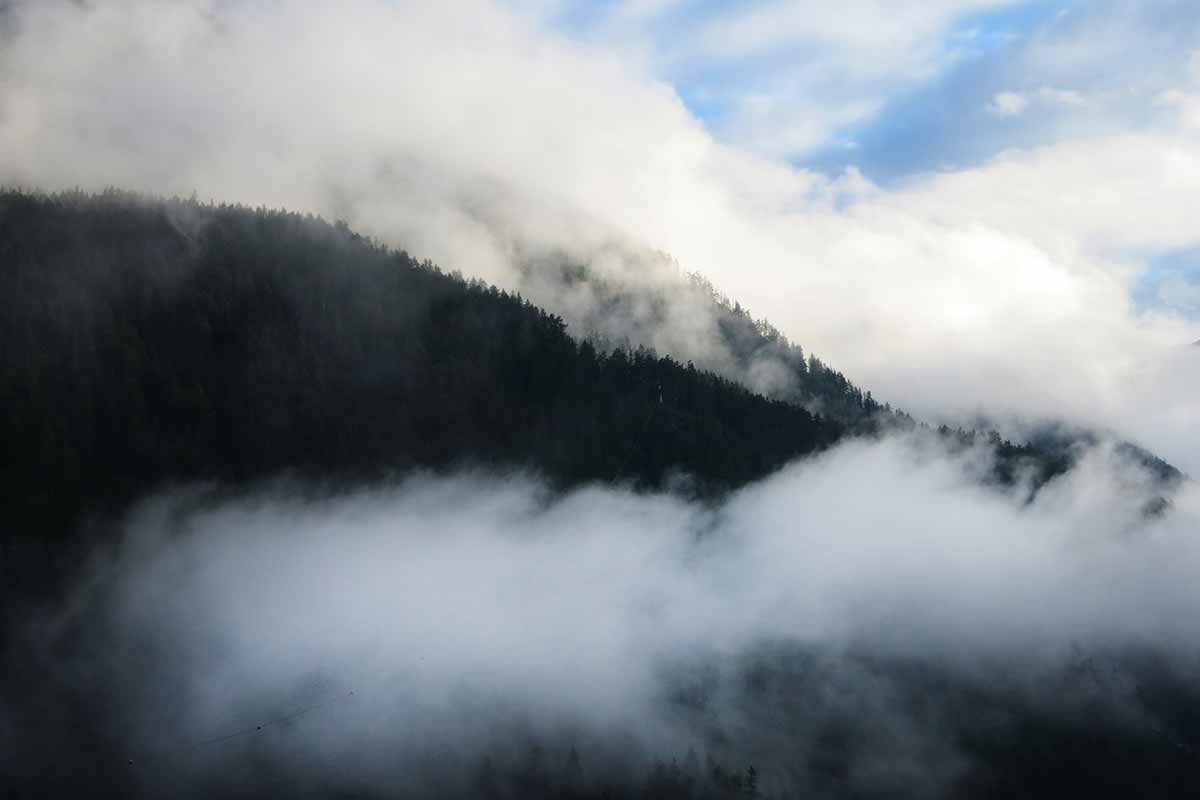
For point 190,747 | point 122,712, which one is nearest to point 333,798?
point 190,747

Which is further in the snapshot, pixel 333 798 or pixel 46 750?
pixel 333 798

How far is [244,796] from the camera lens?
190500 mm

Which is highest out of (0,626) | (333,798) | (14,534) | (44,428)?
(44,428)

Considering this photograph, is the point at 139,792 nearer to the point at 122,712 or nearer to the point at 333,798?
the point at 122,712

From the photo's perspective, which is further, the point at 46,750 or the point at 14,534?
the point at 14,534

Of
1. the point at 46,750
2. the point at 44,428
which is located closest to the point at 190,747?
the point at 46,750

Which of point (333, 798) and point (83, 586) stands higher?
point (83, 586)

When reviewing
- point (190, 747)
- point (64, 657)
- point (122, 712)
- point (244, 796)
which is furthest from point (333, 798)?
point (64, 657)

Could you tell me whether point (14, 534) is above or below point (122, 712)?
above

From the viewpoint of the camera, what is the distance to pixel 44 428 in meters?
195

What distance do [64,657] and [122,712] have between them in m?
15.9

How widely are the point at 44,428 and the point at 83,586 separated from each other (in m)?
34.2

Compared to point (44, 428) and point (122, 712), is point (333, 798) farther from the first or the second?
point (44, 428)

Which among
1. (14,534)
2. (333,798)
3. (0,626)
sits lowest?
(333,798)
